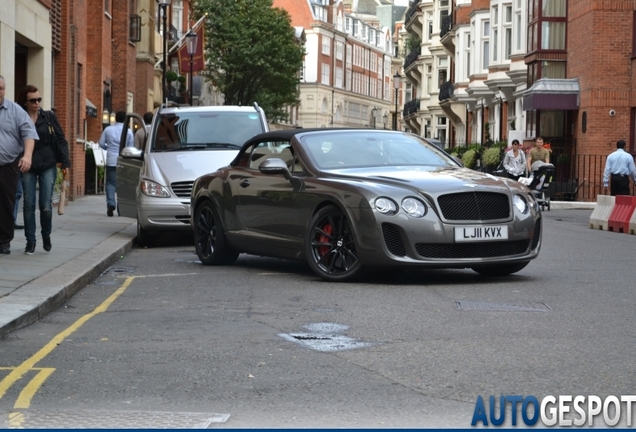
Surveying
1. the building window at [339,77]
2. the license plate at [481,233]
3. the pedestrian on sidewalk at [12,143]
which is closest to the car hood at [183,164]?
the pedestrian on sidewalk at [12,143]

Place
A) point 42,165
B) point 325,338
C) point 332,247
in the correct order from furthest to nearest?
point 42,165 → point 332,247 → point 325,338

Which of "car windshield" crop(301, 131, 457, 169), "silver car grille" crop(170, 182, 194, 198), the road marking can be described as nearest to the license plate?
"car windshield" crop(301, 131, 457, 169)

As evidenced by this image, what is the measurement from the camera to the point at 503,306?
9711 millimetres

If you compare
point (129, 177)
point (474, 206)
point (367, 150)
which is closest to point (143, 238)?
point (129, 177)

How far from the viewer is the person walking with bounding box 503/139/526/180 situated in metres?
31.8

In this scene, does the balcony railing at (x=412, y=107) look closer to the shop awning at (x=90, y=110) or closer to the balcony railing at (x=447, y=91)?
the balcony railing at (x=447, y=91)

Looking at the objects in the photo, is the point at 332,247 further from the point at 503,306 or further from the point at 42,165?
the point at 42,165

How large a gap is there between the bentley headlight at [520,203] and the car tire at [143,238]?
7017 mm

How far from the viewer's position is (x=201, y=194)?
14055mm

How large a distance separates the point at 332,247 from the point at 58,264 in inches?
120

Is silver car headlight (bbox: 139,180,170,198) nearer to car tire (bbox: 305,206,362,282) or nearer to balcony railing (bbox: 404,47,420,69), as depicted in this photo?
car tire (bbox: 305,206,362,282)

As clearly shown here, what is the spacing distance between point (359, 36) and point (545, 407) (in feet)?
526

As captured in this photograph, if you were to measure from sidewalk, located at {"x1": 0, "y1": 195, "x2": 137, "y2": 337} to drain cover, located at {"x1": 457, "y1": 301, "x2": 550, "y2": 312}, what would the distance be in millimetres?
3313

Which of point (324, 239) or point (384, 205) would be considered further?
point (324, 239)
